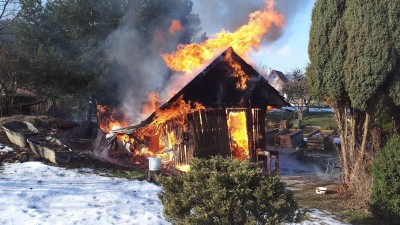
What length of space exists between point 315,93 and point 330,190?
3025 mm

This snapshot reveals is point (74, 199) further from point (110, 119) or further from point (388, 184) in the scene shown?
point (110, 119)

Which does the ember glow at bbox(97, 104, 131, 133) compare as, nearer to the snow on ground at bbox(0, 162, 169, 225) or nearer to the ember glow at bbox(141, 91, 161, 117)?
the ember glow at bbox(141, 91, 161, 117)

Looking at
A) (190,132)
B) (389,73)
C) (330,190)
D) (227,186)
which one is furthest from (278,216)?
(190,132)

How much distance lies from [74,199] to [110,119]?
887 centimetres

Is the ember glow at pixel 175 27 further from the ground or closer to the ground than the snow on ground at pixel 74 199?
further from the ground

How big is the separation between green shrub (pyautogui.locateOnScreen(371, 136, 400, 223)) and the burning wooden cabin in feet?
16.4

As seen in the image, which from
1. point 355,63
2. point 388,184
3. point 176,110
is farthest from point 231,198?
point 176,110

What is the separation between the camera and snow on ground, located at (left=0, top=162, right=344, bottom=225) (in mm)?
7152

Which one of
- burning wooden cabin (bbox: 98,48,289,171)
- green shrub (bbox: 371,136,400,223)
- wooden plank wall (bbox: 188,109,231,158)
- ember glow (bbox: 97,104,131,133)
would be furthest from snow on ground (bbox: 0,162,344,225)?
ember glow (bbox: 97,104,131,133)

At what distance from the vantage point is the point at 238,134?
1468 centimetres

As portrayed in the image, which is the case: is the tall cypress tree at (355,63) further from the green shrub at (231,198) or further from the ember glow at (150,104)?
the ember glow at (150,104)

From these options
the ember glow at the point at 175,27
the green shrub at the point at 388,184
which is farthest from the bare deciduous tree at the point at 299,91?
the green shrub at the point at 388,184

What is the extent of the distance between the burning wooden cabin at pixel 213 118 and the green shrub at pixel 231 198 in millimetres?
6794

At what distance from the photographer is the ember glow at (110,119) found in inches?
645
